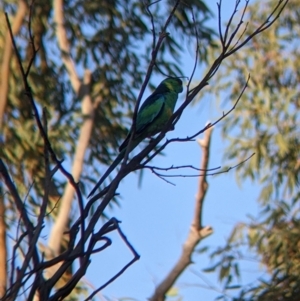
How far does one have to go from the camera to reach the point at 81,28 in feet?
26.6

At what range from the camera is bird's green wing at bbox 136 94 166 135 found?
3.82m

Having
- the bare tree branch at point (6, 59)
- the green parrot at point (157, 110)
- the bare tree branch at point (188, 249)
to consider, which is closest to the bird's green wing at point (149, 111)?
the green parrot at point (157, 110)

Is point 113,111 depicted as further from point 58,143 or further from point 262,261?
point 262,261

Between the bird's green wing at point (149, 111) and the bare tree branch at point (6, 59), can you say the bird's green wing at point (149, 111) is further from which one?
the bare tree branch at point (6, 59)

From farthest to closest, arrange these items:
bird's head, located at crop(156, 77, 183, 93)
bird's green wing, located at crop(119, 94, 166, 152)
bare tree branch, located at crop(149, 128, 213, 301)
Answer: bare tree branch, located at crop(149, 128, 213, 301) → bird's head, located at crop(156, 77, 183, 93) → bird's green wing, located at crop(119, 94, 166, 152)

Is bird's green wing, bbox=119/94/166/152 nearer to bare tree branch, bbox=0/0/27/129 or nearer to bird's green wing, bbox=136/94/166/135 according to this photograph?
bird's green wing, bbox=136/94/166/135

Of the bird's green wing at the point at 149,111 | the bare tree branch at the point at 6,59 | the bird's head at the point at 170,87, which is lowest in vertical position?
the bird's green wing at the point at 149,111

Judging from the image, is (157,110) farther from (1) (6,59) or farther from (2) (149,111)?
(1) (6,59)

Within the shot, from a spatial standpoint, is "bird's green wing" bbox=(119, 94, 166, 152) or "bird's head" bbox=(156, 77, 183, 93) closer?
"bird's green wing" bbox=(119, 94, 166, 152)

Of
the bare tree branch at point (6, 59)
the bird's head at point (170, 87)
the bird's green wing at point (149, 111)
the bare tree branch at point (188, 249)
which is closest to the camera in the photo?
the bird's green wing at point (149, 111)

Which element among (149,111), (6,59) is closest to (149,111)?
(149,111)

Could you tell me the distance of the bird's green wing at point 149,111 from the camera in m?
3.82

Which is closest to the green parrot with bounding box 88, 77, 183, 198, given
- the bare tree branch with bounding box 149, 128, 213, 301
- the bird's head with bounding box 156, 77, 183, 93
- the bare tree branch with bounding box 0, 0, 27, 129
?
the bird's head with bounding box 156, 77, 183, 93

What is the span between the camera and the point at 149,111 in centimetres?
387
